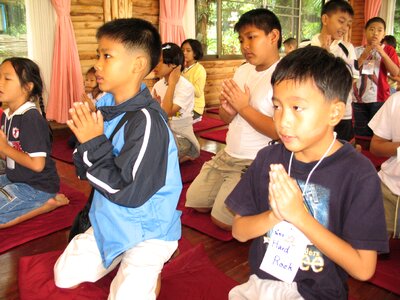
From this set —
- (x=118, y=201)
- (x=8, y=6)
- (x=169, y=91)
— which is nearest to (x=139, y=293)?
(x=118, y=201)

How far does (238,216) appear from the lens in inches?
48.9

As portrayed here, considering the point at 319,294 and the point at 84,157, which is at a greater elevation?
the point at 84,157

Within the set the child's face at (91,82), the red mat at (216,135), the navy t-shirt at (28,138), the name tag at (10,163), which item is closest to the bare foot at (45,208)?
the navy t-shirt at (28,138)

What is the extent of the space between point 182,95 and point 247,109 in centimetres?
159

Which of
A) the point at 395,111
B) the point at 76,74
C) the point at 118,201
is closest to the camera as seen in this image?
the point at 118,201

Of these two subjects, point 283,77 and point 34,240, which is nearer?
point 283,77

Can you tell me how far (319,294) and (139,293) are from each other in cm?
71

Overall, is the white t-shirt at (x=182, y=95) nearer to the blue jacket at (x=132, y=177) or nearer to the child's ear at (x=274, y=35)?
the child's ear at (x=274, y=35)

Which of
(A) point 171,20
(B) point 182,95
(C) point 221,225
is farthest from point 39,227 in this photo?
(A) point 171,20

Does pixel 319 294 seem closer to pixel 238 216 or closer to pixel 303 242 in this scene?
pixel 303 242

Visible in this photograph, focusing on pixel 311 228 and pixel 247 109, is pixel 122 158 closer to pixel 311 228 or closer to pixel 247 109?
pixel 311 228

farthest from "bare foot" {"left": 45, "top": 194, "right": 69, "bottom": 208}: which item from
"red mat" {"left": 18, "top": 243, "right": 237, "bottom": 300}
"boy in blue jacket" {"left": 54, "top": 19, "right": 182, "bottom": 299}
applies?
"boy in blue jacket" {"left": 54, "top": 19, "right": 182, "bottom": 299}

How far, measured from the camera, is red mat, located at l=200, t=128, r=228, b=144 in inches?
189

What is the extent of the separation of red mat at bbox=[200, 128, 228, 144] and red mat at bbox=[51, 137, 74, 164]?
1.67 metres
